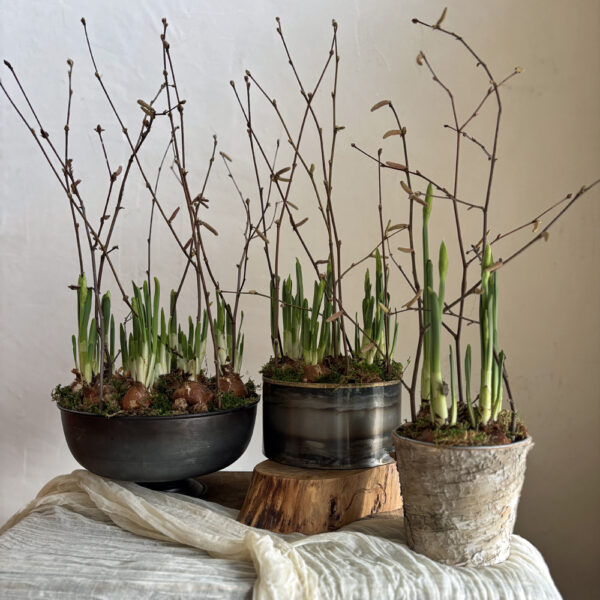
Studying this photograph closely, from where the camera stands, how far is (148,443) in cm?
98

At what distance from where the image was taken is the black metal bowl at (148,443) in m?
0.98

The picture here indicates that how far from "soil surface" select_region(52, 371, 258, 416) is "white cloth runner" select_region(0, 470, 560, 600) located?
0.47 feet

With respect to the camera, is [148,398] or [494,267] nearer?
[494,267]

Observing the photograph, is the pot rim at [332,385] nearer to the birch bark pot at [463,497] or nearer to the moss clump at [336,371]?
the moss clump at [336,371]

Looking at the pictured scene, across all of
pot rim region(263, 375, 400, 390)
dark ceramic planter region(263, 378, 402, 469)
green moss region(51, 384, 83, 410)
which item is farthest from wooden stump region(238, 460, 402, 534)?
green moss region(51, 384, 83, 410)

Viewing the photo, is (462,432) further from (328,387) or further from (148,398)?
(148,398)

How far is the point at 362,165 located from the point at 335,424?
0.82 metres

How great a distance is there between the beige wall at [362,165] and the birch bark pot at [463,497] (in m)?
0.79

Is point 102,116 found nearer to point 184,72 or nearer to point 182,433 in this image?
point 184,72

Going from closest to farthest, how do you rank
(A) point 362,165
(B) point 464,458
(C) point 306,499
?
(B) point 464,458 → (C) point 306,499 → (A) point 362,165

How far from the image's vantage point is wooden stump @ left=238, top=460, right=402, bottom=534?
0.99 m

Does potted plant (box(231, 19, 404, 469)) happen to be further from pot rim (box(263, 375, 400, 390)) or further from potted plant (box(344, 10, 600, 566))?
potted plant (box(344, 10, 600, 566))

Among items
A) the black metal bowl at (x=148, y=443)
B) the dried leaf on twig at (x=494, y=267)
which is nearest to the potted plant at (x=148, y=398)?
the black metal bowl at (x=148, y=443)

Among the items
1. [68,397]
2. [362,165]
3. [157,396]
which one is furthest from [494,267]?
[362,165]
